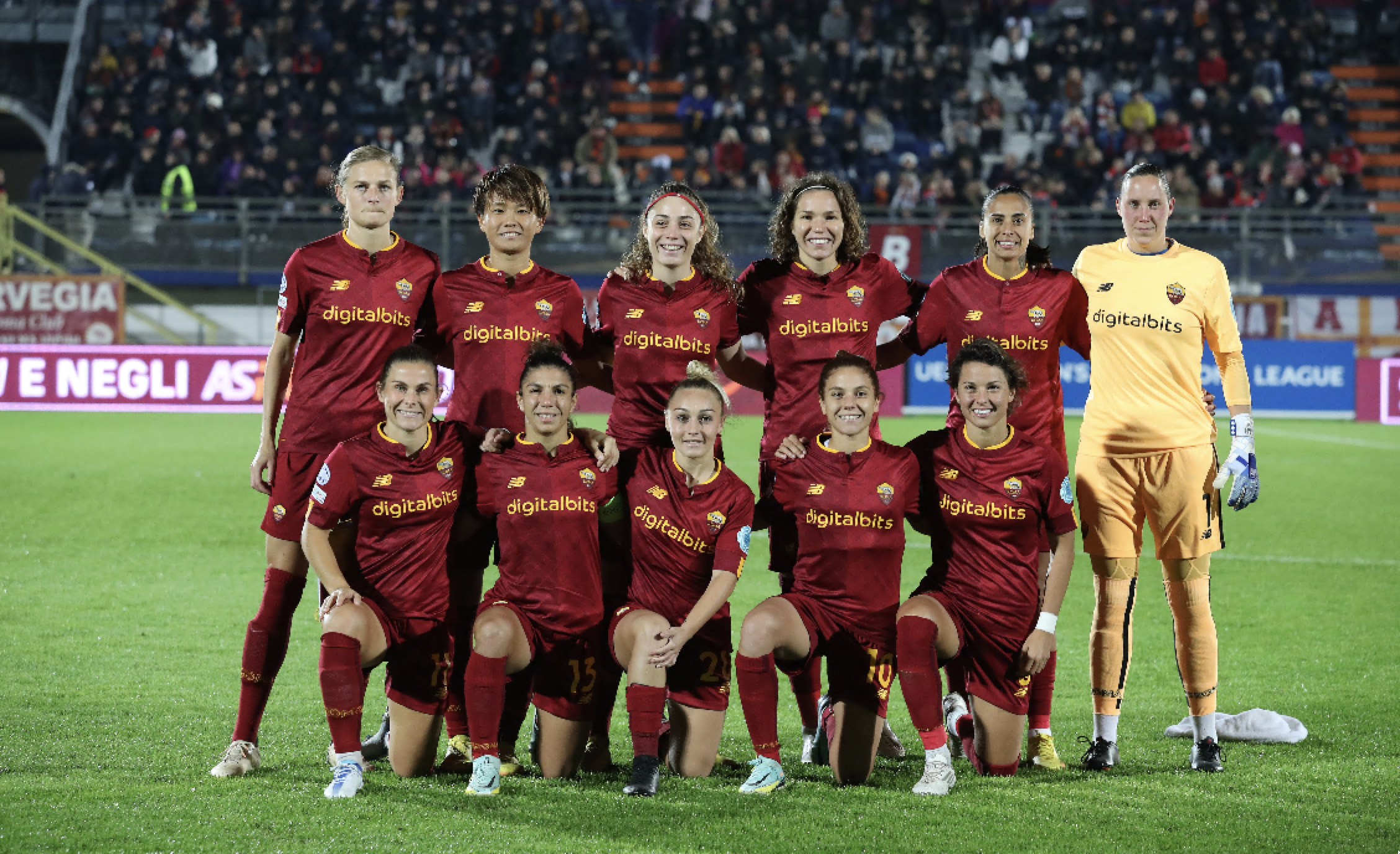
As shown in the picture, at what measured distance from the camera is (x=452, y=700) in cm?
485

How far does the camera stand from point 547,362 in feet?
15.3

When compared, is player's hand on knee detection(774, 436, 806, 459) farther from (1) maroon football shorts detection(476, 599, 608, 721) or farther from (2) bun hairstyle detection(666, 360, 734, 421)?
(1) maroon football shorts detection(476, 599, 608, 721)

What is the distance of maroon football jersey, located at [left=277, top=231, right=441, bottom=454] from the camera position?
482 centimetres

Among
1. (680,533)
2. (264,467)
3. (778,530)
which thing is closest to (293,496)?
(264,467)

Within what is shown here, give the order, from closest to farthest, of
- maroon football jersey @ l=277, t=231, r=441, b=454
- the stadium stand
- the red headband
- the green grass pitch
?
the green grass pitch
maroon football jersey @ l=277, t=231, r=441, b=454
the red headband
the stadium stand

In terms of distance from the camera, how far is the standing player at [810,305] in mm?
5117

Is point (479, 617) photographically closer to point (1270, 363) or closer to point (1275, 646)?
point (1275, 646)

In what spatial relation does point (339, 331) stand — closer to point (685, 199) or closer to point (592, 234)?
point (685, 199)

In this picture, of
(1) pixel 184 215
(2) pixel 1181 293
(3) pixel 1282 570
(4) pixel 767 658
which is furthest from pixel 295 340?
(1) pixel 184 215

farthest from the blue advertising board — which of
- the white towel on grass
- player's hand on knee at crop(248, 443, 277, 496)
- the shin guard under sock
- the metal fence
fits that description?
the shin guard under sock

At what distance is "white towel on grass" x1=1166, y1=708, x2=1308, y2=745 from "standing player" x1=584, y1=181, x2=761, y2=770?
219 centimetres

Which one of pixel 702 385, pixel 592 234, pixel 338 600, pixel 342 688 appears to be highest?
pixel 592 234

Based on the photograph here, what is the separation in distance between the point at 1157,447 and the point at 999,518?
66cm

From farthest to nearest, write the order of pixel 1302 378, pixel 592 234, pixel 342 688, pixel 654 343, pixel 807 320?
pixel 592 234, pixel 1302 378, pixel 807 320, pixel 654 343, pixel 342 688
